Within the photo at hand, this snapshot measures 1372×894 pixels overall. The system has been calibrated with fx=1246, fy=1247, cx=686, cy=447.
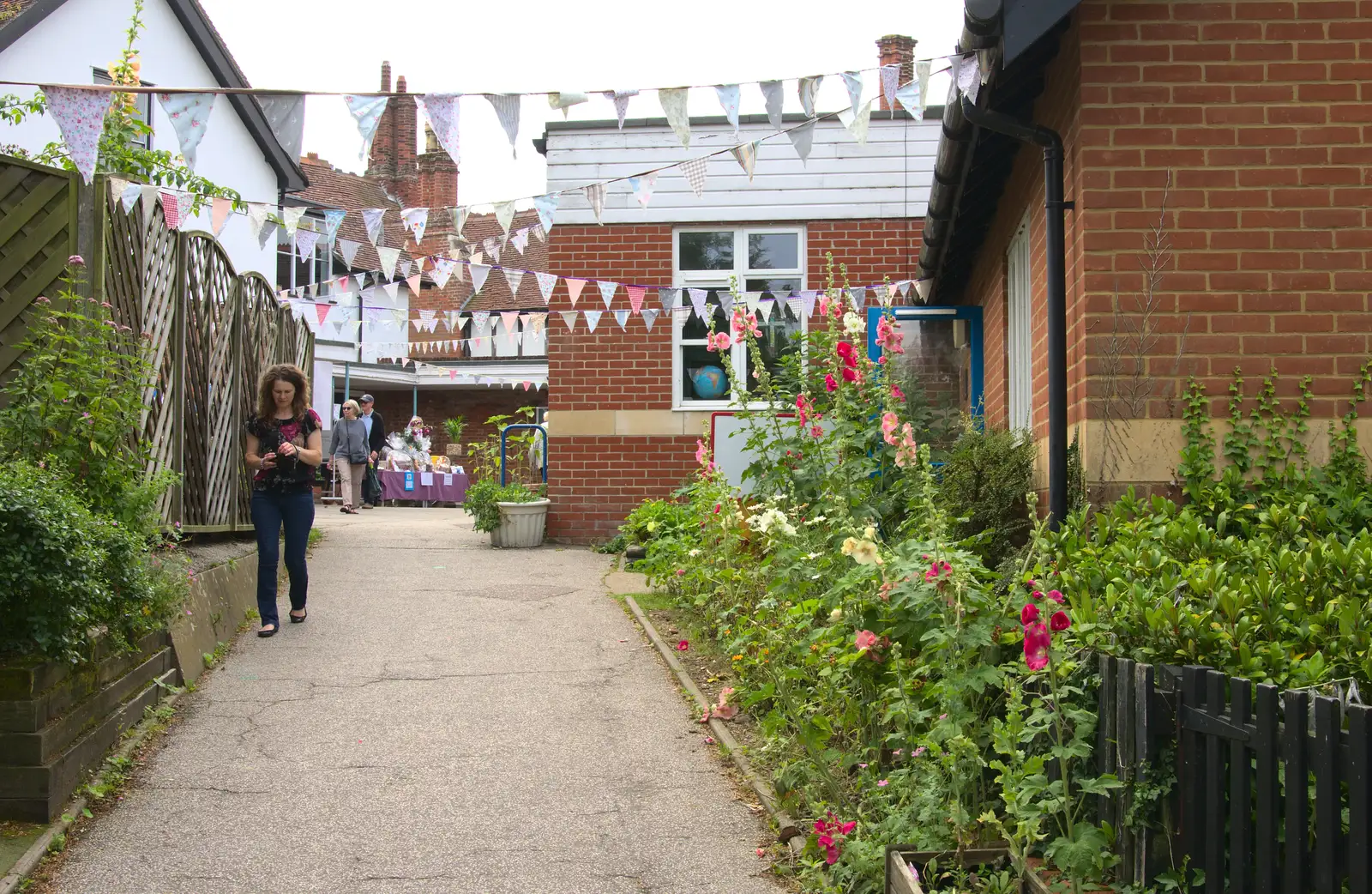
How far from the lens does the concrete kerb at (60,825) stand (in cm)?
387

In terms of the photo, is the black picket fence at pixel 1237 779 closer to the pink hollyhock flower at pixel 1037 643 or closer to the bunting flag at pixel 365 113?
the pink hollyhock flower at pixel 1037 643

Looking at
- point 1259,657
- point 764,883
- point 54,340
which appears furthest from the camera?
point 54,340

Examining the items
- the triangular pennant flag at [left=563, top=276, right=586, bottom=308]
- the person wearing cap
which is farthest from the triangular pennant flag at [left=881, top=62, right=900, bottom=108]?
the person wearing cap

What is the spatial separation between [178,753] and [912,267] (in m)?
9.52

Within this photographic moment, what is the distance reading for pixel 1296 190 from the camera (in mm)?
5355

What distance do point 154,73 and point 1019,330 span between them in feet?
55.6

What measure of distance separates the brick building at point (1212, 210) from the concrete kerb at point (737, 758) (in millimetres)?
1953

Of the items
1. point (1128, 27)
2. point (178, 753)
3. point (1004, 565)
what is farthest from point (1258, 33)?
point (178, 753)

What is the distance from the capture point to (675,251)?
13.4m

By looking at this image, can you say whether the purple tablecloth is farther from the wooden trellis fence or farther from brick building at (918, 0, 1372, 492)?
brick building at (918, 0, 1372, 492)

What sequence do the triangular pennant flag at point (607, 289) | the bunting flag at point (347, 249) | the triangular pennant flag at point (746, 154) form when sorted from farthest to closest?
the triangular pennant flag at point (607, 289) → the bunting flag at point (347, 249) → the triangular pennant flag at point (746, 154)

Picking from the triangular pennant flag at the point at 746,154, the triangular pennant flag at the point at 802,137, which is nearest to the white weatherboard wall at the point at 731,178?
the triangular pennant flag at the point at 746,154

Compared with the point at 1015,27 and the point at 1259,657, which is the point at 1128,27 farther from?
the point at 1259,657

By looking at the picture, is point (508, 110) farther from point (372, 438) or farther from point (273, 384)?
point (372, 438)
